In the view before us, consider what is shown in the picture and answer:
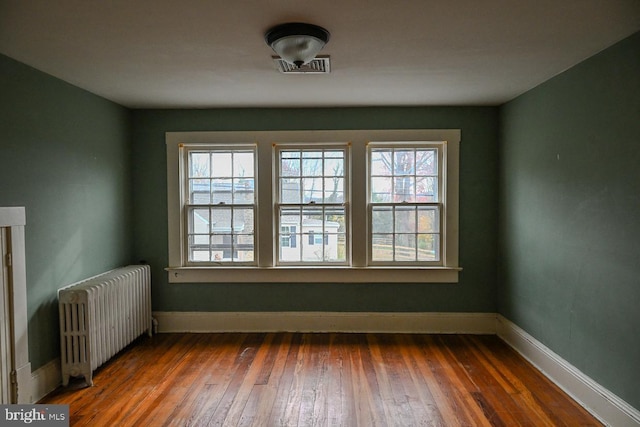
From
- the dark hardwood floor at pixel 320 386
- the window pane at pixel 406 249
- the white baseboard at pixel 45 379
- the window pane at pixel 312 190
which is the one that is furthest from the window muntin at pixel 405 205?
the white baseboard at pixel 45 379

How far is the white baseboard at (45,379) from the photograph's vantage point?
269 cm

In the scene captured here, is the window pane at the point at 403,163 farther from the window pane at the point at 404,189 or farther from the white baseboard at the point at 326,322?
the white baseboard at the point at 326,322

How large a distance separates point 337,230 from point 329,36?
2255 millimetres

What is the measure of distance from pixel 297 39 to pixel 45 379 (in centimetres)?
310

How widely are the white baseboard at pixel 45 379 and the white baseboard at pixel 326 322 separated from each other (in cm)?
118

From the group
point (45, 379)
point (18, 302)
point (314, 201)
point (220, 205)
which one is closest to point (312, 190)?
point (314, 201)

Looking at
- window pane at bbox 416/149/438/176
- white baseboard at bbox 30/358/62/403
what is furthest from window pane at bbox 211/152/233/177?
white baseboard at bbox 30/358/62/403

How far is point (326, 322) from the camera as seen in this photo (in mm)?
4047

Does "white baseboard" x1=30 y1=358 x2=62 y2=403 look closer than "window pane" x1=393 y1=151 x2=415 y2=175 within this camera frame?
Yes

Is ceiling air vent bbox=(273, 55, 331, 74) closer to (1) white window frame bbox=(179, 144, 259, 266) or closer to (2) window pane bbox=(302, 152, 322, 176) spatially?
(2) window pane bbox=(302, 152, 322, 176)

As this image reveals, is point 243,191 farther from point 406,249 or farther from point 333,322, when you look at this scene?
point 406,249

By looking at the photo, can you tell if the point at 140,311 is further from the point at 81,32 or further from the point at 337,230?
the point at 81,32

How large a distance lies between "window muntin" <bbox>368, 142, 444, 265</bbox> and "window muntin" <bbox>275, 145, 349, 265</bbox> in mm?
335

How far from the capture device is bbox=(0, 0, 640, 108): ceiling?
189 centimetres
